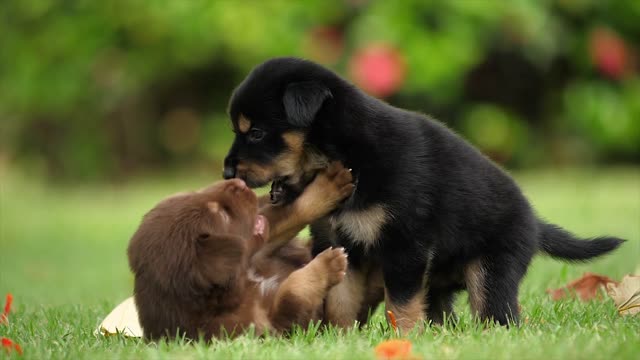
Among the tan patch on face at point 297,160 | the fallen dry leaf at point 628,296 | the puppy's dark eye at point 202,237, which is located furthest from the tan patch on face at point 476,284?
the puppy's dark eye at point 202,237

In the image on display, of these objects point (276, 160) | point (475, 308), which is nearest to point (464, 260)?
point (475, 308)

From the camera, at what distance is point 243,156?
12.9 feet

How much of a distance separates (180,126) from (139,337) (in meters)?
13.6

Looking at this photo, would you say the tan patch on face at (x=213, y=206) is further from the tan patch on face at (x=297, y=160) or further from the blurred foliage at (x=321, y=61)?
the blurred foliage at (x=321, y=61)

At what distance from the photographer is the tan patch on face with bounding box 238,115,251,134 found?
154 inches

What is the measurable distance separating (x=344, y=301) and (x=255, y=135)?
792 mm

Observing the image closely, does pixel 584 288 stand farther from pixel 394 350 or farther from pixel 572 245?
pixel 394 350

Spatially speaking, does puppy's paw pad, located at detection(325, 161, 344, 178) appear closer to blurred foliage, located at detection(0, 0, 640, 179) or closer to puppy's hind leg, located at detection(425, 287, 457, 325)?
puppy's hind leg, located at detection(425, 287, 457, 325)

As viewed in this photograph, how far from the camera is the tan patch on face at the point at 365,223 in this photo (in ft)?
12.2

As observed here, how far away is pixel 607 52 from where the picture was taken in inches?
590

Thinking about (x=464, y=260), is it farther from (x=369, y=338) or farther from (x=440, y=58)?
(x=440, y=58)

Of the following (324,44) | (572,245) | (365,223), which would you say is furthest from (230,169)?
(324,44)

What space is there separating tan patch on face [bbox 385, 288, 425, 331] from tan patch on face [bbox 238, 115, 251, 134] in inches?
36.4

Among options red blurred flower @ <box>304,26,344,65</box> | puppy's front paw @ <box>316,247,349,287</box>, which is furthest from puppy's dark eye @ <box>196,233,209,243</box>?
red blurred flower @ <box>304,26,344,65</box>
